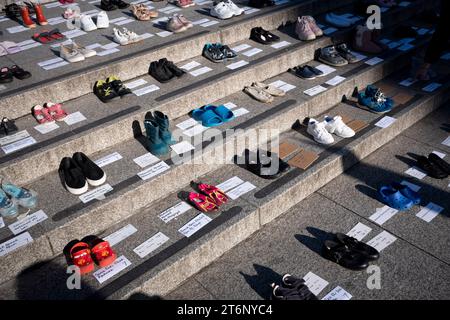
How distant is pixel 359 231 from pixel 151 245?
243 cm

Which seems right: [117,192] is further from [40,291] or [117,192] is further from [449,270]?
[449,270]

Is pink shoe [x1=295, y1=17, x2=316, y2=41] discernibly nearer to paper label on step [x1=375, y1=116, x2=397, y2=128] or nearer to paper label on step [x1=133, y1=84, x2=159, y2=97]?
paper label on step [x1=375, y1=116, x2=397, y2=128]

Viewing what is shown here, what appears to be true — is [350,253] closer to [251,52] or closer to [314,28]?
[251,52]

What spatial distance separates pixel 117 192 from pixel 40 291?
1306 millimetres

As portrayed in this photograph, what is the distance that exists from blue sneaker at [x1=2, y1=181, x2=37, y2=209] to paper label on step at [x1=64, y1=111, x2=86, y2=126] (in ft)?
4.17

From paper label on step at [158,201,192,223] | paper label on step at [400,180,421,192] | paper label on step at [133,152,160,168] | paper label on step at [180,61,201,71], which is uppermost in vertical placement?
paper label on step at [180,61,201,71]

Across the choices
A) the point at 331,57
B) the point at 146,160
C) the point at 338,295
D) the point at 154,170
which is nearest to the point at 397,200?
the point at 338,295

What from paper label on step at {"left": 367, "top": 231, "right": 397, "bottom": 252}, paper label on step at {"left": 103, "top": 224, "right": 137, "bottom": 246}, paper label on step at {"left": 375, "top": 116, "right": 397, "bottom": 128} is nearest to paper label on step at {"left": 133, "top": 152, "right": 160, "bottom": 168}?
paper label on step at {"left": 103, "top": 224, "right": 137, "bottom": 246}

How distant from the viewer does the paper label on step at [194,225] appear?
4594 mm

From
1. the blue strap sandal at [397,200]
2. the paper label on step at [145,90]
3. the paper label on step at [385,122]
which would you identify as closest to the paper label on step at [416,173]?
the blue strap sandal at [397,200]

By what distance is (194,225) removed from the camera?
15.4 feet

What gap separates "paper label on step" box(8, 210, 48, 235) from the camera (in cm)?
428

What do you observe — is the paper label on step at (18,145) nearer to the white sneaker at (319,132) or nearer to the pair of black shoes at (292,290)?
the pair of black shoes at (292,290)

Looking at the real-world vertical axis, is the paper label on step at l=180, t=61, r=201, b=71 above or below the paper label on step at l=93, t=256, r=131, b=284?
above
